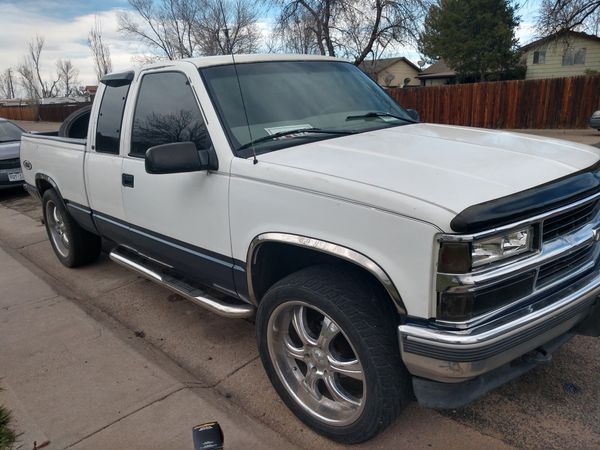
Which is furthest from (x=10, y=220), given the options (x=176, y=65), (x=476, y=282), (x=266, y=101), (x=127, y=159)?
(x=476, y=282)

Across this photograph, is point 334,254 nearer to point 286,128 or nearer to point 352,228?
point 352,228

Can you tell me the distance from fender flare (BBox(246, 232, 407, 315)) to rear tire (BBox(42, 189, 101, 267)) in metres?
3.11

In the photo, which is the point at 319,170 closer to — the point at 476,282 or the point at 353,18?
the point at 476,282

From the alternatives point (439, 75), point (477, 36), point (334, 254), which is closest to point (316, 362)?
point (334, 254)

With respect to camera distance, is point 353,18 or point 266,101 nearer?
point 266,101

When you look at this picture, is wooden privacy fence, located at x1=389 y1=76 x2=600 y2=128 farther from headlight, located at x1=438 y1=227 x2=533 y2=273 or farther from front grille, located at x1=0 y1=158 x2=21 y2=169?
headlight, located at x1=438 y1=227 x2=533 y2=273

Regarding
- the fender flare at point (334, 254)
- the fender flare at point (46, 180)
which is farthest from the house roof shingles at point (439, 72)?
the fender flare at point (334, 254)

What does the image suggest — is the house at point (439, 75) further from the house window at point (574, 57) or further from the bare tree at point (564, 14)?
the bare tree at point (564, 14)

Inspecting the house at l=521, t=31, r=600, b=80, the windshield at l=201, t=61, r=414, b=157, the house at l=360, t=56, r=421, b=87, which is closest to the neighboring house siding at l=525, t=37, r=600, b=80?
the house at l=521, t=31, r=600, b=80

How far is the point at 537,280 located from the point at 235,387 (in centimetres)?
190

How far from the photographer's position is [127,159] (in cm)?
377

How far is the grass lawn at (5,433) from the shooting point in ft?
8.64

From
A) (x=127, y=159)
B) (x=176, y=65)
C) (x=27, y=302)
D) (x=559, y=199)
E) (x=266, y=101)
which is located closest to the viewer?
(x=559, y=199)

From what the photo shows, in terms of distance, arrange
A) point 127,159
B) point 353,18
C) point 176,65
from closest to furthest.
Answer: point 176,65 → point 127,159 → point 353,18
